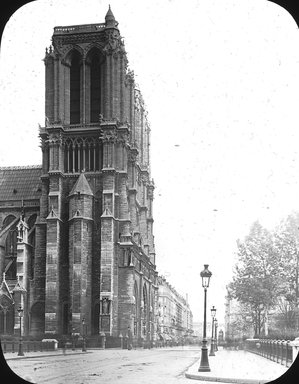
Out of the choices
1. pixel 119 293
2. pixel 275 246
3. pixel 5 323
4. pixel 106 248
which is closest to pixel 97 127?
pixel 106 248

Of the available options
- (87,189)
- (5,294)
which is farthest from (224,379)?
(5,294)

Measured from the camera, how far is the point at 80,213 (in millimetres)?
72312

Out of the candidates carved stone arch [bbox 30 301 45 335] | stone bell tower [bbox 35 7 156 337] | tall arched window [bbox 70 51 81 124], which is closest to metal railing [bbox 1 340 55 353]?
stone bell tower [bbox 35 7 156 337]

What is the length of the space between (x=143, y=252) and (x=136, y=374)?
5933cm

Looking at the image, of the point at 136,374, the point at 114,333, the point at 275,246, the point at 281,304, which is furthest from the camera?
the point at 114,333

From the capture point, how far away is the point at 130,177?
3255 inches

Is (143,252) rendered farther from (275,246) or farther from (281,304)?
(275,246)

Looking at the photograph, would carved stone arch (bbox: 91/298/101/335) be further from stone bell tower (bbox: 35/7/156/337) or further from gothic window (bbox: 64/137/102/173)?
gothic window (bbox: 64/137/102/173)

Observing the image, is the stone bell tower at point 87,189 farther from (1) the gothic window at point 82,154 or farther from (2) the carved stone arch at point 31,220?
(2) the carved stone arch at point 31,220

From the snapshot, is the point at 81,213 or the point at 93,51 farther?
the point at 93,51

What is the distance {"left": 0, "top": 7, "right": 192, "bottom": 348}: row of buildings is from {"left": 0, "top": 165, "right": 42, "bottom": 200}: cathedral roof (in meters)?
6.58

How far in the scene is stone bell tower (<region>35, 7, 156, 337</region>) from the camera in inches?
2815

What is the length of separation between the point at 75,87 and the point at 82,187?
40.2 ft

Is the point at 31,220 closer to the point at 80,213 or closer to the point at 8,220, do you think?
the point at 8,220
